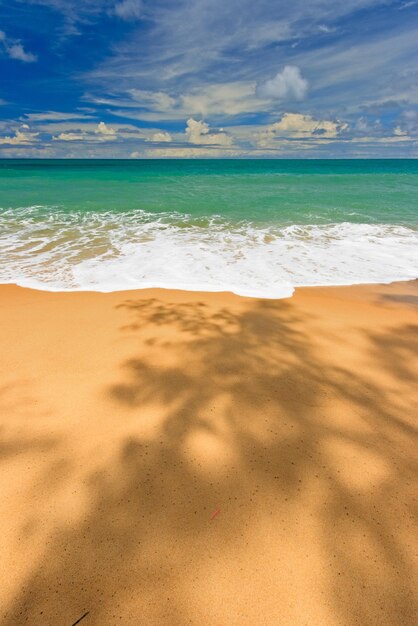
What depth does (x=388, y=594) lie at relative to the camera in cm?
175

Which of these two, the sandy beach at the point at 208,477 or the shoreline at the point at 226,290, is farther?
the shoreline at the point at 226,290

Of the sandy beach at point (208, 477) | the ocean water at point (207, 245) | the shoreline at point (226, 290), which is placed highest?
the sandy beach at point (208, 477)

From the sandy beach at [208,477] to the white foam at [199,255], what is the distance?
2.41 metres

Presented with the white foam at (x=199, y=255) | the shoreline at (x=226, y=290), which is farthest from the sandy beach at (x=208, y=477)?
the white foam at (x=199, y=255)

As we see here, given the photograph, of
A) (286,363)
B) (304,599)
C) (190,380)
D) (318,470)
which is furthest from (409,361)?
(304,599)

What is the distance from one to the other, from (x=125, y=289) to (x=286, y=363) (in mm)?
3533

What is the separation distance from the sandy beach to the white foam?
241 cm

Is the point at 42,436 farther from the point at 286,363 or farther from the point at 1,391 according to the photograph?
the point at 286,363

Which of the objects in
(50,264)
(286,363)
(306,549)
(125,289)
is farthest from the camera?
(50,264)

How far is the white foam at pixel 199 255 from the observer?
669cm

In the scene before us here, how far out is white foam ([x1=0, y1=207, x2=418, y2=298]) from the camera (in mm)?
6688

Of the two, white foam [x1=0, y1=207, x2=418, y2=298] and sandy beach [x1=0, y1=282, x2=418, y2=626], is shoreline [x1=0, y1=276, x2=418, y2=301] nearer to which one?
white foam [x1=0, y1=207, x2=418, y2=298]

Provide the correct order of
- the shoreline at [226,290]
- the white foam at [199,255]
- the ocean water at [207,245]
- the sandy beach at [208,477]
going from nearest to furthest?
1. the sandy beach at [208,477]
2. the shoreline at [226,290]
3. the white foam at [199,255]
4. the ocean water at [207,245]

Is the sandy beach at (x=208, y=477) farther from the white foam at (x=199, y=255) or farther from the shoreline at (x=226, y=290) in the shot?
the white foam at (x=199, y=255)
